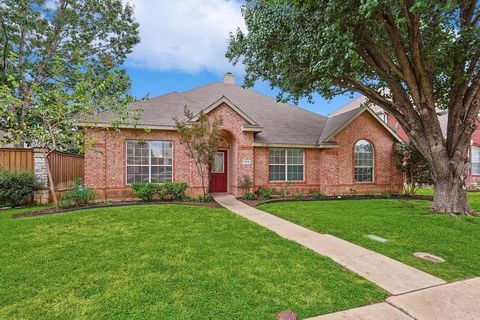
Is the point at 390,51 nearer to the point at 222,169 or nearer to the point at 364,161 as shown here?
the point at 364,161

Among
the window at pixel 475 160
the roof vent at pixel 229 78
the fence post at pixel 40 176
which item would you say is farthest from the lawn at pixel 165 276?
the window at pixel 475 160

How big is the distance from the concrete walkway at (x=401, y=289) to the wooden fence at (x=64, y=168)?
12664mm

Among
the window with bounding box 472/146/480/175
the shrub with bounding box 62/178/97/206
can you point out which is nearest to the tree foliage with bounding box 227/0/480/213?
the shrub with bounding box 62/178/97/206

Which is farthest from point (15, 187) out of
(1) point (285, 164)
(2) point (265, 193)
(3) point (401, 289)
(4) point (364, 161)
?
(4) point (364, 161)

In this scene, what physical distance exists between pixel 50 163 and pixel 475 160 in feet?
104

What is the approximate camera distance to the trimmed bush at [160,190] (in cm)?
1148

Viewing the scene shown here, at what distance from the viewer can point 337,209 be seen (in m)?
10.3

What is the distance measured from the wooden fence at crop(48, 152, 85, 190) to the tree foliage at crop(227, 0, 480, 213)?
11326 mm

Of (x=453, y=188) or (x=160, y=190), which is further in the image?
(x=160, y=190)

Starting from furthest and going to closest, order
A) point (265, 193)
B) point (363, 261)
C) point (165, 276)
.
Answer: point (265, 193) < point (363, 261) < point (165, 276)

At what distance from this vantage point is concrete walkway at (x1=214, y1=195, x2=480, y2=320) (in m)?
3.06

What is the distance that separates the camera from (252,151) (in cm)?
1370

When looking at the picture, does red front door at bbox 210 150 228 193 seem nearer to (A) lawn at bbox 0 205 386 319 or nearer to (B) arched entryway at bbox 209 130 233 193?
(B) arched entryway at bbox 209 130 233 193

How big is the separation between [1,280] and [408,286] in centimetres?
621
